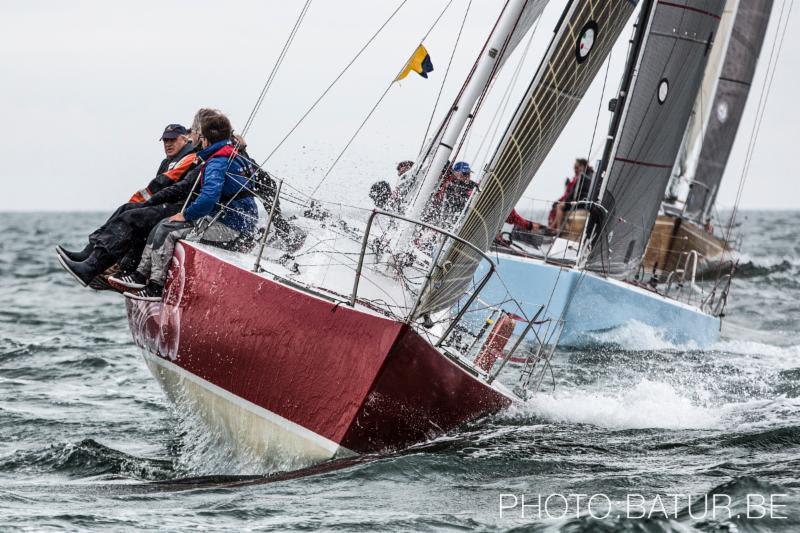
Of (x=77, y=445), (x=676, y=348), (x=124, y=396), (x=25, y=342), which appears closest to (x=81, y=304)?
(x=25, y=342)

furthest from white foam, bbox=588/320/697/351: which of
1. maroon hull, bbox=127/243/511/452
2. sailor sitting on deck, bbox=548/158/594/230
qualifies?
maroon hull, bbox=127/243/511/452

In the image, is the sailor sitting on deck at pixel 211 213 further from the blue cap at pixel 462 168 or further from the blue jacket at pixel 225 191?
the blue cap at pixel 462 168

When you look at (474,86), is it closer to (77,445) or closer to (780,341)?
(77,445)

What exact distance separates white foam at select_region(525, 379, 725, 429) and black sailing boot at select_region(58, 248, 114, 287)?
2.43 m

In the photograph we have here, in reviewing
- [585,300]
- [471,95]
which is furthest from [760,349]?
[471,95]

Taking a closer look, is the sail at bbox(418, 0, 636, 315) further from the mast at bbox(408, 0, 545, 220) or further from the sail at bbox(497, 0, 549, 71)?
the sail at bbox(497, 0, 549, 71)

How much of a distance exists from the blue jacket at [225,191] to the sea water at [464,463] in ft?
3.66

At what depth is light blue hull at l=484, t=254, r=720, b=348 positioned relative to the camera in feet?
33.8

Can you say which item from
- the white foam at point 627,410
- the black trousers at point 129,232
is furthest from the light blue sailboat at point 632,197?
the black trousers at point 129,232

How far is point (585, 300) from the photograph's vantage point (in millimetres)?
10484

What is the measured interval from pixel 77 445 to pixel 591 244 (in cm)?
574

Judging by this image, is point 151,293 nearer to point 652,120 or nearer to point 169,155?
point 169,155

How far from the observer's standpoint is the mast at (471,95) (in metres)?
6.16

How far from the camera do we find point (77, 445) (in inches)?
241
